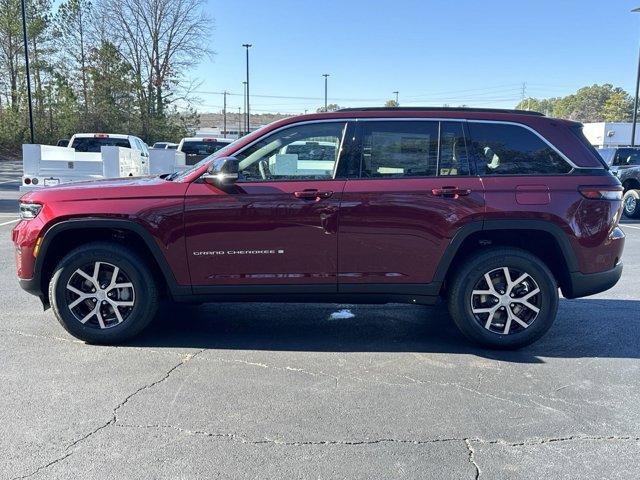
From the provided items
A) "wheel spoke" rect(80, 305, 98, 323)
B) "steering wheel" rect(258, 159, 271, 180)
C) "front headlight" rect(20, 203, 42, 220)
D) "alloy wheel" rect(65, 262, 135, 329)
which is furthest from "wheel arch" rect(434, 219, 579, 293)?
"front headlight" rect(20, 203, 42, 220)

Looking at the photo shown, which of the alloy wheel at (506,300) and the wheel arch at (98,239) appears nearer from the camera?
the wheel arch at (98,239)

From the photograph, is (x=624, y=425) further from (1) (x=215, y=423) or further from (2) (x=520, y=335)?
(1) (x=215, y=423)

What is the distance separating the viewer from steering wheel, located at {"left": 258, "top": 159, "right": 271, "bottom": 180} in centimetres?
444

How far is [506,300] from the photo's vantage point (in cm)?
454

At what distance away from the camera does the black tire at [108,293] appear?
4457mm

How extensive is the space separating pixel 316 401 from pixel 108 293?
2072mm

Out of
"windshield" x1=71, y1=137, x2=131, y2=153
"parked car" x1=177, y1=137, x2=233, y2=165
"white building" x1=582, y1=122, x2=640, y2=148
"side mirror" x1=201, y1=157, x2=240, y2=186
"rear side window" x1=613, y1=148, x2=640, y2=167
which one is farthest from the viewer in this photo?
"white building" x1=582, y1=122, x2=640, y2=148

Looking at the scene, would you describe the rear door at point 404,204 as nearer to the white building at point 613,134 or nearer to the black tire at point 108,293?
the black tire at point 108,293

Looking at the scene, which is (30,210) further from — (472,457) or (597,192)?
(597,192)

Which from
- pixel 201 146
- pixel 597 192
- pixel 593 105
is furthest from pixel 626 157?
pixel 593 105

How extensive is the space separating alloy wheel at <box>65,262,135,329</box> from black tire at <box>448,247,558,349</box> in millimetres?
2751

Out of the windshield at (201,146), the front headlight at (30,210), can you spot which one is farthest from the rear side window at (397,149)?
the windshield at (201,146)

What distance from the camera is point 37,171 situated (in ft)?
37.2

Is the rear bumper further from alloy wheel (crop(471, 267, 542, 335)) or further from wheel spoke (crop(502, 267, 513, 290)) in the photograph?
wheel spoke (crop(502, 267, 513, 290))
